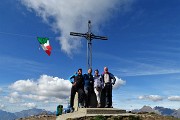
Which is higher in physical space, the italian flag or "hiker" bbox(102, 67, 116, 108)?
the italian flag

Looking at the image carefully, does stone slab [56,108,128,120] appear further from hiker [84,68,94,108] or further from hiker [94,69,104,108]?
hiker [94,69,104,108]

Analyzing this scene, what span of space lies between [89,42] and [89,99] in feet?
17.7

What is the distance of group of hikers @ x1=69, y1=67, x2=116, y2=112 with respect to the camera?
668 inches

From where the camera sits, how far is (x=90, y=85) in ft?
56.9

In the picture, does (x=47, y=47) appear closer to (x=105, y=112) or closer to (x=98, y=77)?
(x=98, y=77)

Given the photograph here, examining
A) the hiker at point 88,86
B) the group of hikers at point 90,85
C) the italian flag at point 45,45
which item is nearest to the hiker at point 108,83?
the group of hikers at point 90,85

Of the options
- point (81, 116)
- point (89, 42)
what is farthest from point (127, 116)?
point (89, 42)

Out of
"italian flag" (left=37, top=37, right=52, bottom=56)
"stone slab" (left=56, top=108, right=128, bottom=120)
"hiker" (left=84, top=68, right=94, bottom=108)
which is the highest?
"italian flag" (left=37, top=37, right=52, bottom=56)

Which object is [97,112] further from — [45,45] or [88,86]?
[45,45]

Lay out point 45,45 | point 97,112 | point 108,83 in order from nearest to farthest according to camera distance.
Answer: point 97,112 → point 108,83 → point 45,45

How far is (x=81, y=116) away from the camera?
47.6ft

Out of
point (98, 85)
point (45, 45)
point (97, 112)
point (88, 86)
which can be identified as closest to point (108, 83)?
point (98, 85)

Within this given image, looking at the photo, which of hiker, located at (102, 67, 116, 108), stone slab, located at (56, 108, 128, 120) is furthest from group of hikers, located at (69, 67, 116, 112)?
stone slab, located at (56, 108, 128, 120)

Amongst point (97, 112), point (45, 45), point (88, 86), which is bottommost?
point (97, 112)
